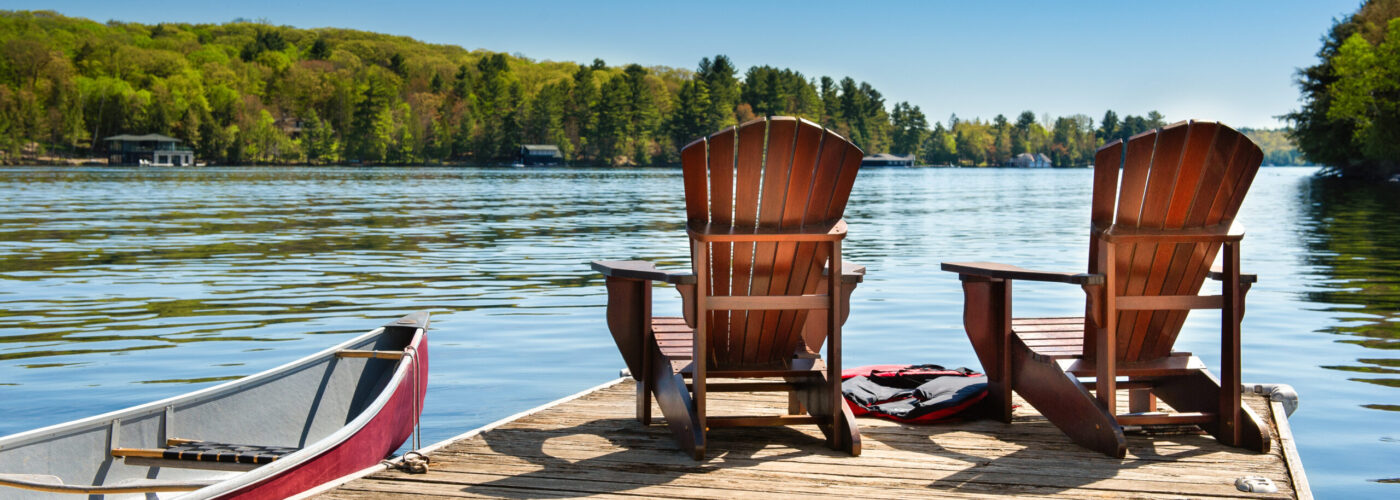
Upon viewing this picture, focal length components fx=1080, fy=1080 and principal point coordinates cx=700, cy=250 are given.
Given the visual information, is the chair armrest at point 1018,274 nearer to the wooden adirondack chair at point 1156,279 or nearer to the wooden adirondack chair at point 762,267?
the wooden adirondack chair at point 1156,279

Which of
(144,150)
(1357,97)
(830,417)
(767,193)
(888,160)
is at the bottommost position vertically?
(830,417)

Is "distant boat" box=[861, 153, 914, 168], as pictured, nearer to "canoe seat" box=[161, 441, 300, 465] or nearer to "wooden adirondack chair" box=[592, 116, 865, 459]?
"wooden adirondack chair" box=[592, 116, 865, 459]

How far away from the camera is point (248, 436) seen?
4703 millimetres

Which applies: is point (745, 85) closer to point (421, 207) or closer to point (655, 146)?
point (655, 146)

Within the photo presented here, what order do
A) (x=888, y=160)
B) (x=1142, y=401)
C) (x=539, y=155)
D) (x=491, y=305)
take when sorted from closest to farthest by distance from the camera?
(x=1142, y=401) < (x=491, y=305) < (x=539, y=155) < (x=888, y=160)

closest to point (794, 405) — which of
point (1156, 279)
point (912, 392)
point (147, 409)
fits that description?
point (912, 392)

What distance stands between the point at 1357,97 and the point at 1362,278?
41.2 metres

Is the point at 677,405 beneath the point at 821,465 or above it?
above

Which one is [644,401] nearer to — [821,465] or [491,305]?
[821,465]

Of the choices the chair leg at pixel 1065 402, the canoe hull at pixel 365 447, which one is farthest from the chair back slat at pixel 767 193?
the canoe hull at pixel 365 447

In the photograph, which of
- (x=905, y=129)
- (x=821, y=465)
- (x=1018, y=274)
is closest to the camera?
(x=821, y=465)

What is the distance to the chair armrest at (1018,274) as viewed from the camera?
3873 millimetres

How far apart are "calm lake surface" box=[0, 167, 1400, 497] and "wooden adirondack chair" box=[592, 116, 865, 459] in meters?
2.79

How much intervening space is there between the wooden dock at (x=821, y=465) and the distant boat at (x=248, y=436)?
14.4 inches
